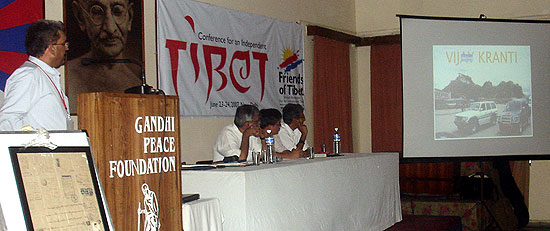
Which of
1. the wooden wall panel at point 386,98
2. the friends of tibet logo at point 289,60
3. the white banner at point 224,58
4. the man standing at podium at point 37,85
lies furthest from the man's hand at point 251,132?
the wooden wall panel at point 386,98

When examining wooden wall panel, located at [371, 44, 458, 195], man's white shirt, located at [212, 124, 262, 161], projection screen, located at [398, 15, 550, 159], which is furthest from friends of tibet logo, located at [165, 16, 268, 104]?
wooden wall panel, located at [371, 44, 458, 195]

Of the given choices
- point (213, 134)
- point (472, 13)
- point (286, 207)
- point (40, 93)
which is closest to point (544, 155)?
point (472, 13)

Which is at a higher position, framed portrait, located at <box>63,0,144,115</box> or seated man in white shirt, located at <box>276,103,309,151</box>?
framed portrait, located at <box>63,0,144,115</box>

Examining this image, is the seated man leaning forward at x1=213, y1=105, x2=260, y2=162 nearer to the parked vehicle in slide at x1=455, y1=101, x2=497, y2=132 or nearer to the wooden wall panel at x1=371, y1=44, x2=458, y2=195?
the parked vehicle in slide at x1=455, y1=101, x2=497, y2=132

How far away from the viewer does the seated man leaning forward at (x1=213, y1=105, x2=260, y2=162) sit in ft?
14.5

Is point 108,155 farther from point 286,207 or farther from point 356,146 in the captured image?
point 356,146

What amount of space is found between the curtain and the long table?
241cm

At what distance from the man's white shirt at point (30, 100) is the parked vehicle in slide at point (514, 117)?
178 inches

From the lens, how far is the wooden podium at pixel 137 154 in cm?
193

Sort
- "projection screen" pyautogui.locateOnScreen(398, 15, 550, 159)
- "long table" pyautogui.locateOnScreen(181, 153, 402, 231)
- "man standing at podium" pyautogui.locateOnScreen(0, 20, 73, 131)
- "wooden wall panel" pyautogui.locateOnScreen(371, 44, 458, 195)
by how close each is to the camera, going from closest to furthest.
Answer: "man standing at podium" pyautogui.locateOnScreen(0, 20, 73, 131)
"long table" pyautogui.locateOnScreen(181, 153, 402, 231)
"projection screen" pyautogui.locateOnScreen(398, 15, 550, 159)
"wooden wall panel" pyautogui.locateOnScreen(371, 44, 458, 195)

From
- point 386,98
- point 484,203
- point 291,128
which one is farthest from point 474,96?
point 386,98

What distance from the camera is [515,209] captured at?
6.54 meters

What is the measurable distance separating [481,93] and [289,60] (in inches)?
80.6

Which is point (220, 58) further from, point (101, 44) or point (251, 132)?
point (251, 132)
